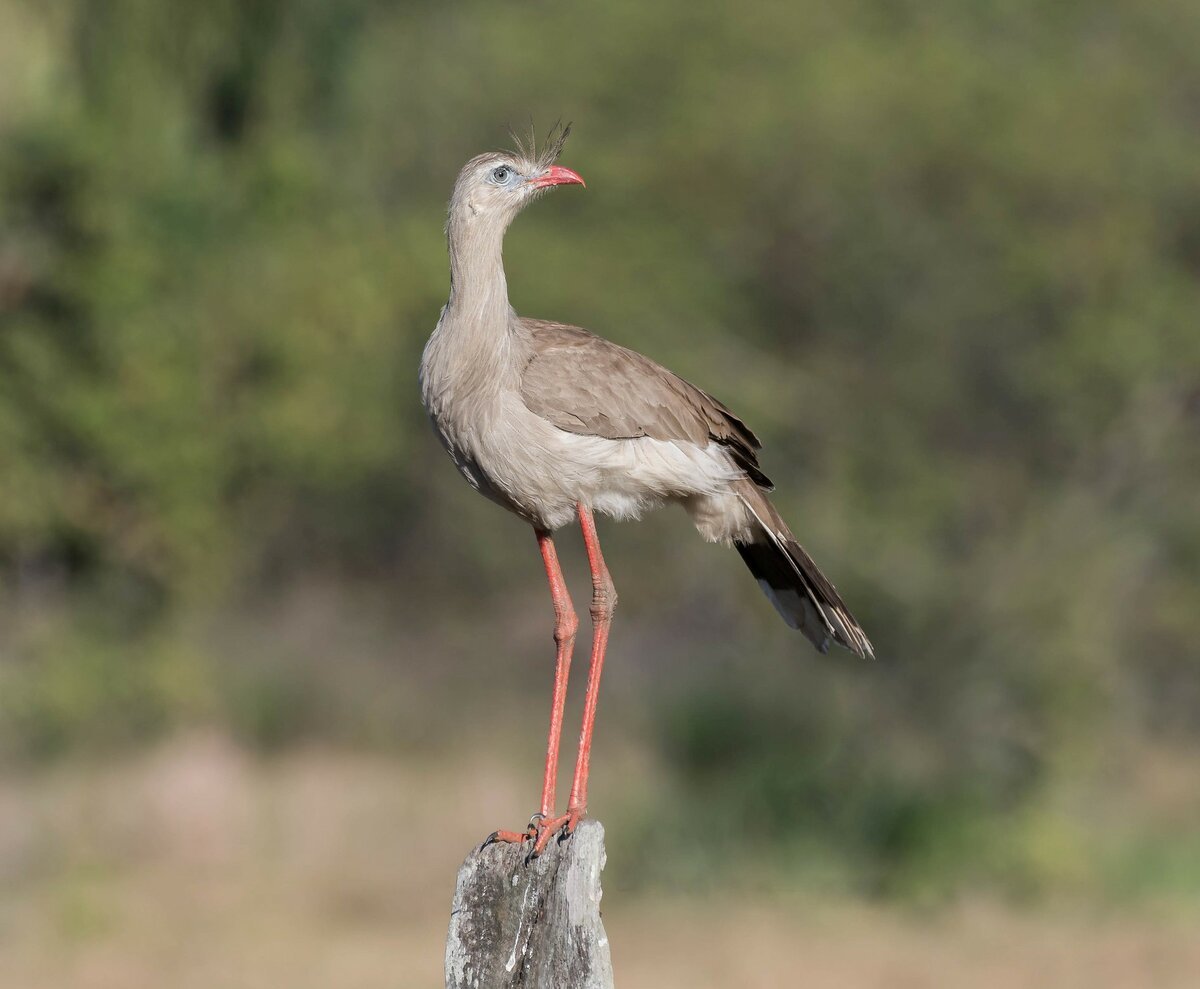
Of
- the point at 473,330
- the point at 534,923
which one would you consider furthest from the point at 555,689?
the point at 534,923

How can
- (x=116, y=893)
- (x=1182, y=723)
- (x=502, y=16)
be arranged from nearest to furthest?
(x=116, y=893), (x=1182, y=723), (x=502, y=16)

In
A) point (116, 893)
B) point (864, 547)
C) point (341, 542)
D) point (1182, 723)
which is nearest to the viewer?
point (116, 893)

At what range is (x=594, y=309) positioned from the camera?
19.7 m

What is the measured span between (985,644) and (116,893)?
715 centimetres

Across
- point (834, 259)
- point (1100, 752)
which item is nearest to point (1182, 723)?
point (1100, 752)

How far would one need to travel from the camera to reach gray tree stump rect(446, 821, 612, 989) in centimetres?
354

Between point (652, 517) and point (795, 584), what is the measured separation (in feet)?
47.5

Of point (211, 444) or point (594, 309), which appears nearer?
point (211, 444)

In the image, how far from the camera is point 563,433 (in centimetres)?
462

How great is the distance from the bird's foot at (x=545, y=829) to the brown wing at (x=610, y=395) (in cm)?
103

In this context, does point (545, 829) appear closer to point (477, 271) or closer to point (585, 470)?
point (585, 470)

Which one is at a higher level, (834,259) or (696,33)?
(696,33)

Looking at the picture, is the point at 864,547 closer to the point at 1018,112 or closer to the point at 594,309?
the point at 594,309

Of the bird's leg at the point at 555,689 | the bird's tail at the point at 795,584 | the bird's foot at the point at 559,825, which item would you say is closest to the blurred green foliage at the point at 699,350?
the bird's tail at the point at 795,584
